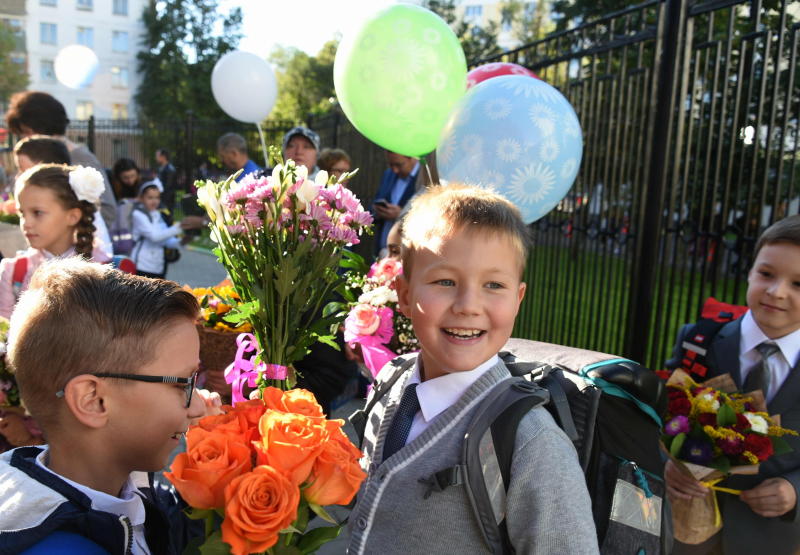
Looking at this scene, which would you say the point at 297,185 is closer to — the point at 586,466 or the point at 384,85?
the point at 586,466

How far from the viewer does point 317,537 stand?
1182 mm

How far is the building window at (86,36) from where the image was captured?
135 feet

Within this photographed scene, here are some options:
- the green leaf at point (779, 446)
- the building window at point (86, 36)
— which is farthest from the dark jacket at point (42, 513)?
the building window at point (86, 36)

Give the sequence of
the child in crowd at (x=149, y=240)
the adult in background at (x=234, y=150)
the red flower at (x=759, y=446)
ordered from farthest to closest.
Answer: the adult in background at (x=234, y=150), the child in crowd at (x=149, y=240), the red flower at (x=759, y=446)

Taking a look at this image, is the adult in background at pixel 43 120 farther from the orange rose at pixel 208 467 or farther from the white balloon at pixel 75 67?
the white balloon at pixel 75 67

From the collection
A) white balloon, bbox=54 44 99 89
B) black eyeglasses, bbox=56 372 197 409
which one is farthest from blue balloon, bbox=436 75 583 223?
white balloon, bbox=54 44 99 89

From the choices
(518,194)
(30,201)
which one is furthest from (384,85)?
(30,201)

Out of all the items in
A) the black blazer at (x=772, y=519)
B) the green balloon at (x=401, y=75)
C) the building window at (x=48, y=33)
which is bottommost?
the black blazer at (x=772, y=519)

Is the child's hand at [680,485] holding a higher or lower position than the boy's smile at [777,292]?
lower

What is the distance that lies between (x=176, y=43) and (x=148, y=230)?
3919cm

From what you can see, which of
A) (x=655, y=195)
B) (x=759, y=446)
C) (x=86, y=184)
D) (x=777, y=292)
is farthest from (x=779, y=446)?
(x=86, y=184)

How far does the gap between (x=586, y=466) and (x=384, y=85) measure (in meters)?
2.41

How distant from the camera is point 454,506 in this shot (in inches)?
54.4

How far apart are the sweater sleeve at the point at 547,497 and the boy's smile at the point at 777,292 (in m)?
1.37
